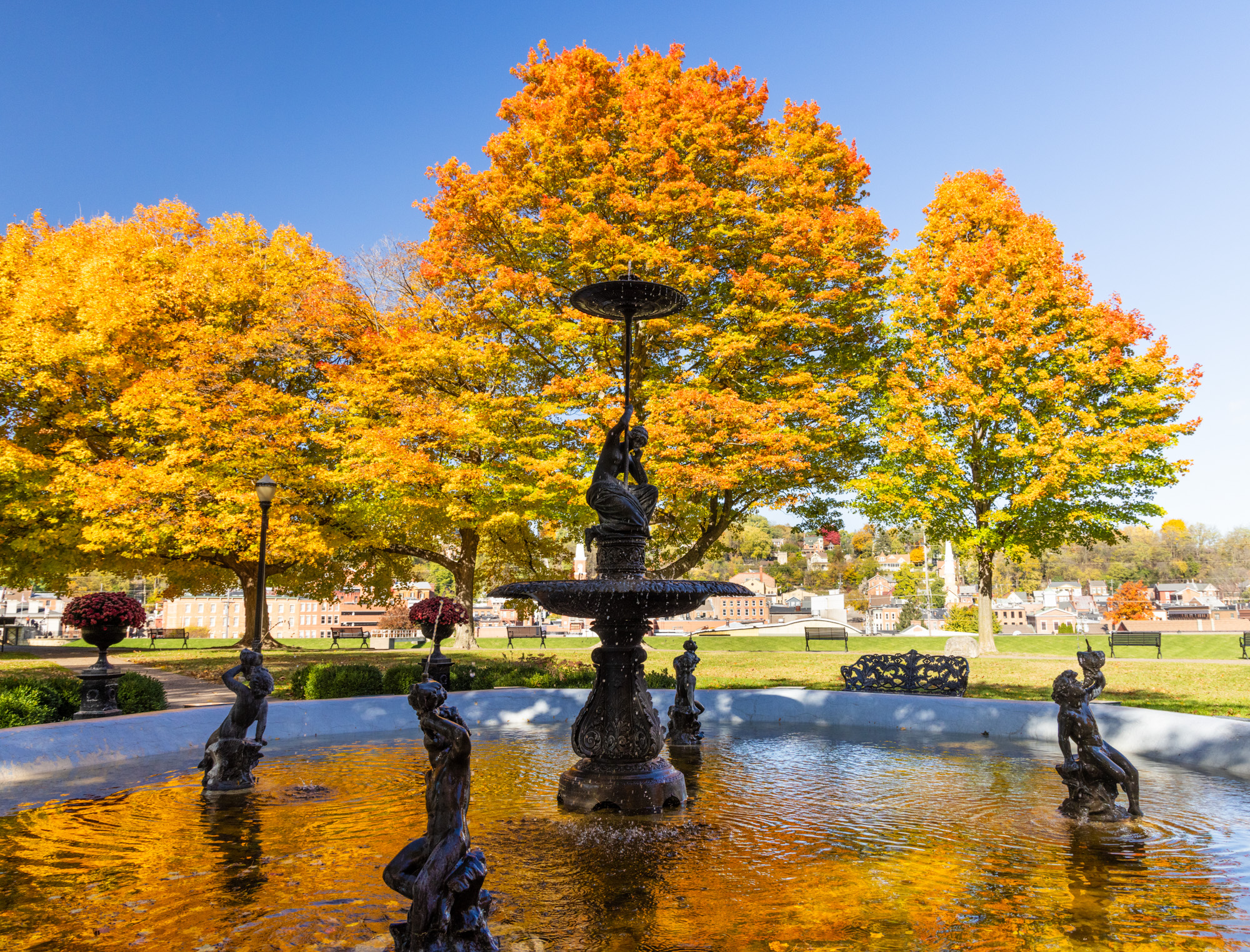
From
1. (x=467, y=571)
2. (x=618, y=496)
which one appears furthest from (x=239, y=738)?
(x=467, y=571)

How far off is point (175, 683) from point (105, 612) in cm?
566

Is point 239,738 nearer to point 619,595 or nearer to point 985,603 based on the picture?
point 619,595

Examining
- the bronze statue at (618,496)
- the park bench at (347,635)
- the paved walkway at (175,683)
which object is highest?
the bronze statue at (618,496)

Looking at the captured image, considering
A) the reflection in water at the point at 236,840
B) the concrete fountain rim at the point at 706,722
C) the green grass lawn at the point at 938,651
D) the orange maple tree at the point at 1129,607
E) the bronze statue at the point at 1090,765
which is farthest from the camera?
the orange maple tree at the point at 1129,607

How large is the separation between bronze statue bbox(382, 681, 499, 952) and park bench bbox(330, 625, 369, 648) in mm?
27550

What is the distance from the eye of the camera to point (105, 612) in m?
10.1

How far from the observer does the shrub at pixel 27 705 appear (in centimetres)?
871

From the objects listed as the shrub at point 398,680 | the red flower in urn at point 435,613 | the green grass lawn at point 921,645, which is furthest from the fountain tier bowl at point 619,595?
the green grass lawn at point 921,645

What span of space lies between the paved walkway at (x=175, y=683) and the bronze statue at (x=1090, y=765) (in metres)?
9.16

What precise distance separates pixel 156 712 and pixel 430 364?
1313 cm

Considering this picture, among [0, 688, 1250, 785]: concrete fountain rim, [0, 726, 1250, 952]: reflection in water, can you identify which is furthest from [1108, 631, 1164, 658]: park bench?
[0, 726, 1250, 952]: reflection in water

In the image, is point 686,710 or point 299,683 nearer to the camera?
point 686,710

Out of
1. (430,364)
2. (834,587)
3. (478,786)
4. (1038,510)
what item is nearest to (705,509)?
(430,364)

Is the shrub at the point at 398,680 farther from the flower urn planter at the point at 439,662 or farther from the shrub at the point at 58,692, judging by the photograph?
the shrub at the point at 58,692
